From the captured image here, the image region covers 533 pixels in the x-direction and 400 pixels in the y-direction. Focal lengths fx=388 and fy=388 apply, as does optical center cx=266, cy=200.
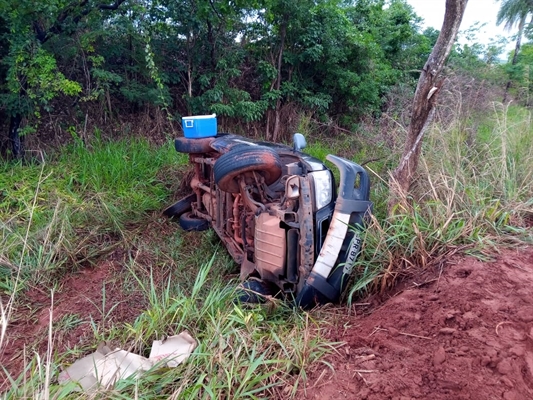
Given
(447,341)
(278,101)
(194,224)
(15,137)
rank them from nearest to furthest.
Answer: (447,341), (194,224), (15,137), (278,101)

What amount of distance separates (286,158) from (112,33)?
4097 mm

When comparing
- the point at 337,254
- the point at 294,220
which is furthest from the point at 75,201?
the point at 337,254

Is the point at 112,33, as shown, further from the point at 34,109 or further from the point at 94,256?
the point at 94,256

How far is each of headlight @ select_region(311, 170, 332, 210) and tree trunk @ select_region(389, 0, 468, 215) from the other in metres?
0.49

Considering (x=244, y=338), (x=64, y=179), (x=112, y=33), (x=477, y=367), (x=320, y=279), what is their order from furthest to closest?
(x=112, y=33)
(x=64, y=179)
(x=320, y=279)
(x=244, y=338)
(x=477, y=367)

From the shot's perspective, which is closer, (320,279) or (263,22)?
(320,279)

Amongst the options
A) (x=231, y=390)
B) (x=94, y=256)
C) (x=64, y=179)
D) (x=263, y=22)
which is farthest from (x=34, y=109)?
(x=231, y=390)

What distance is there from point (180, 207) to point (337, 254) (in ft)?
7.38

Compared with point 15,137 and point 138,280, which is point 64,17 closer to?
point 15,137

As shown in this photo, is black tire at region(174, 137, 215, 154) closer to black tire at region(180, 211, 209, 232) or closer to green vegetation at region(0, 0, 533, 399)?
black tire at region(180, 211, 209, 232)

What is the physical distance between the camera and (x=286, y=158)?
319cm

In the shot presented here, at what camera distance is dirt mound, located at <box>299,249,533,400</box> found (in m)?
1.51

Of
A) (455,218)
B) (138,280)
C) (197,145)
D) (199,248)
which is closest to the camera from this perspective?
(138,280)

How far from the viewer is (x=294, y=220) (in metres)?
2.59
